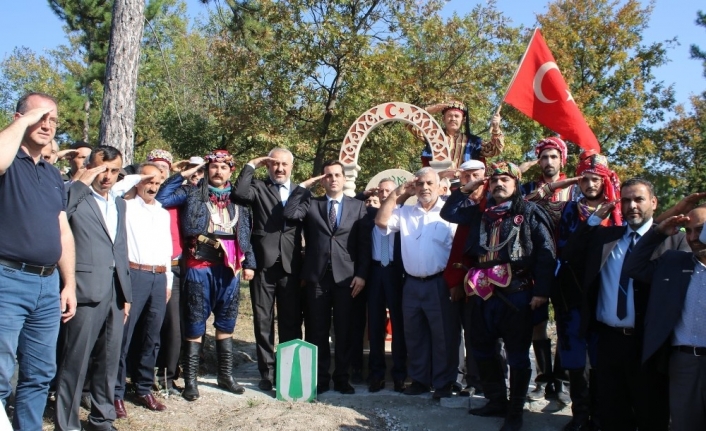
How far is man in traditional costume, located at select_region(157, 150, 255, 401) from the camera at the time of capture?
18.7ft

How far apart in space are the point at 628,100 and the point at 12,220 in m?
15.9

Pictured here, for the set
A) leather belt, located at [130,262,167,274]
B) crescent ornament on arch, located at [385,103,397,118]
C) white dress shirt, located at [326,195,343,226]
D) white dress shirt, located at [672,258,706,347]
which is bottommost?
white dress shirt, located at [672,258,706,347]

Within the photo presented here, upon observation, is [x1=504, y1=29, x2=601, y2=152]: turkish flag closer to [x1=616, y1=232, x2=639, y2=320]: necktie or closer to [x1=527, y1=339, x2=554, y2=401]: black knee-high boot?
[x1=527, y1=339, x2=554, y2=401]: black knee-high boot

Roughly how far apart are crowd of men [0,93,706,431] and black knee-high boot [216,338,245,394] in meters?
0.02

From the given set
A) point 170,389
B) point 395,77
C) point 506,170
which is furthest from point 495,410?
point 395,77

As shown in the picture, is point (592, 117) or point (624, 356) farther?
point (592, 117)

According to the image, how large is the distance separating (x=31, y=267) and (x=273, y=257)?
264 centimetres

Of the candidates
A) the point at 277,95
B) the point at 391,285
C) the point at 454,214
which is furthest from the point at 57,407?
the point at 277,95

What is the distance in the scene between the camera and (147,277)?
5297 mm

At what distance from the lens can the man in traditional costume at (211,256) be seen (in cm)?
569

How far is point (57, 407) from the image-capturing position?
4.39 metres

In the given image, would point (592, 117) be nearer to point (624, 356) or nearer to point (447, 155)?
point (447, 155)

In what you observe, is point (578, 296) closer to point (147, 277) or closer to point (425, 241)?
point (425, 241)

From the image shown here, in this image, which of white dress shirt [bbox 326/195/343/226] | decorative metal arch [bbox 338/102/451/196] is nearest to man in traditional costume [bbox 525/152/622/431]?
white dress shirt [bbox 326/195/343/226]
